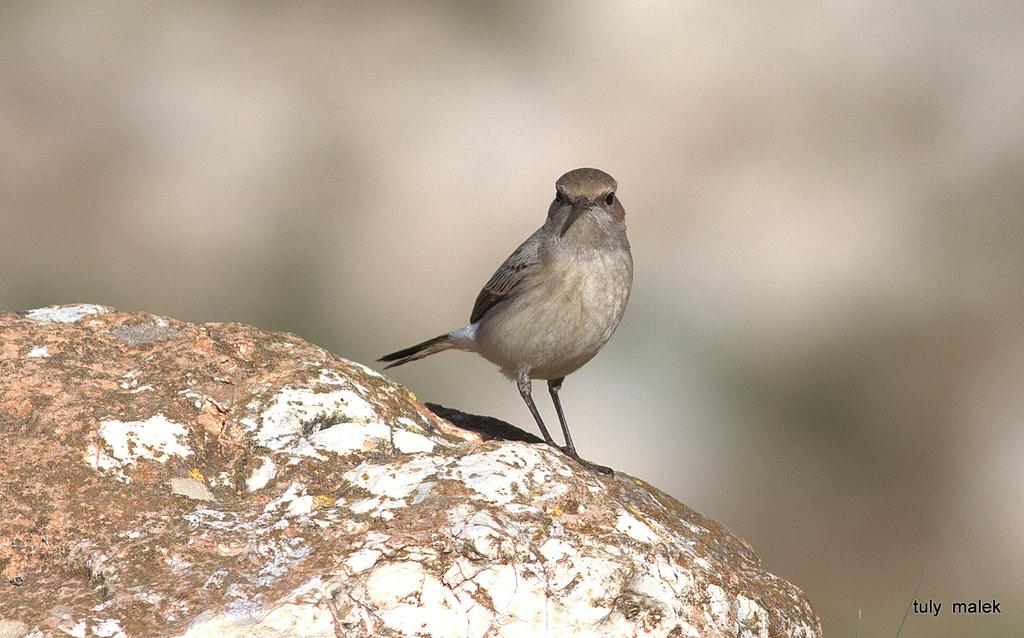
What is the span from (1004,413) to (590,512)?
8.06 meters

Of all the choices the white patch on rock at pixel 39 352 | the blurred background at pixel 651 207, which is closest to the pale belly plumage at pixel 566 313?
the white patch on rock at pixel 39 352

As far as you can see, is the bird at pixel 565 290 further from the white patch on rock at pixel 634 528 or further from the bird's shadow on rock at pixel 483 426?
the white patch on rock at pixel 634 528

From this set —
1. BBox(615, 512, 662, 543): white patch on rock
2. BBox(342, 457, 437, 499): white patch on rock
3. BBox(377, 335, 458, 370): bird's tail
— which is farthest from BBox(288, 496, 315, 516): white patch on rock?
BBox(377, 335, 458, 370): bird's tail

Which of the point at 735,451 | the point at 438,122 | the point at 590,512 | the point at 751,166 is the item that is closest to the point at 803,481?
the point at 735,451

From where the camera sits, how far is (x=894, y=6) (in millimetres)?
13914

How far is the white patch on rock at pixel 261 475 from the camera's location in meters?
4.41

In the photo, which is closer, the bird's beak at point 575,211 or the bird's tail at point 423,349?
the bird's beak at point 575,211

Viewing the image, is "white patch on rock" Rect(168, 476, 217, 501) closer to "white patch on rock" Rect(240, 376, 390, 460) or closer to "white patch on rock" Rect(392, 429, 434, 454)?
"white patch on rock" Rect(240, 376, 390, 460)

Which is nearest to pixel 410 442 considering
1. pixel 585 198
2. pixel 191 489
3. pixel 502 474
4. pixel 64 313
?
pixel 502 474

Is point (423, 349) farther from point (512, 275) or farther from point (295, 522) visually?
point (295, 522)

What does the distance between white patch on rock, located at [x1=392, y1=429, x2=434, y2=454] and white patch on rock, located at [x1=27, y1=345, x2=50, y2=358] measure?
1.46 meters

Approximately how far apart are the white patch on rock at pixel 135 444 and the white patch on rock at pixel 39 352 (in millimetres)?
670

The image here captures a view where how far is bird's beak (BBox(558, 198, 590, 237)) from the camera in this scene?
6559mm

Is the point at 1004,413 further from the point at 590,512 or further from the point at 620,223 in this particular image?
the point at 590,512
